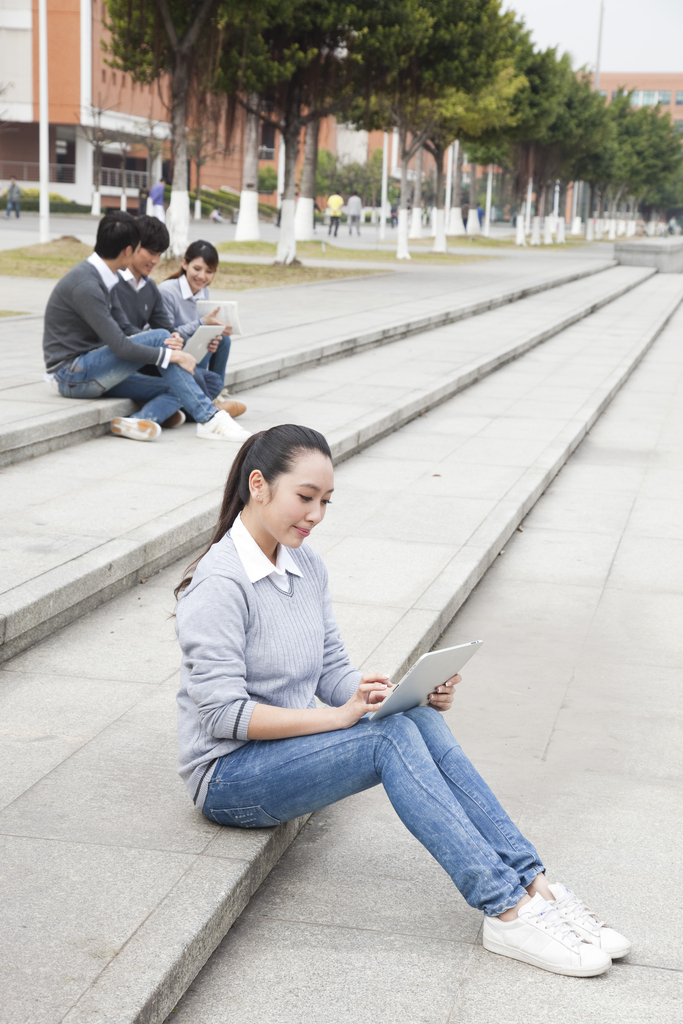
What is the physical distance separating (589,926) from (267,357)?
8.51m

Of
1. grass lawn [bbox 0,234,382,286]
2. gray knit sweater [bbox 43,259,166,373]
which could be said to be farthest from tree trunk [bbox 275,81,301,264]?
gray knit sweater [bbox 43,259,166,373]

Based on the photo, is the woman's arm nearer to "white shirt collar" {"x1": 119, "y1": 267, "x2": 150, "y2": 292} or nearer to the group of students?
the group of students

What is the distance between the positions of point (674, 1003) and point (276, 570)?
4.65 ft

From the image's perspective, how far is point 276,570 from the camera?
303cm

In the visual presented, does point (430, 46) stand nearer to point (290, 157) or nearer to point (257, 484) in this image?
point (290, 157)

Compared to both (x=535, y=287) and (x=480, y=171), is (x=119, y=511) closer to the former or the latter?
(x=535, y=287)

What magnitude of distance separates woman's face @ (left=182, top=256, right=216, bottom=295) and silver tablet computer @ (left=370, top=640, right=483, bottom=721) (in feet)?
19.4

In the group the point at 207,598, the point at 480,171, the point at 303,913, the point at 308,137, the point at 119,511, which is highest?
the point at 480,171

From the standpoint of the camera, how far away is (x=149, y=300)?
820 centimetres

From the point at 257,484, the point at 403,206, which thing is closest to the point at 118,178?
the point at 403,206

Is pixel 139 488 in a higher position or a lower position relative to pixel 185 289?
lower

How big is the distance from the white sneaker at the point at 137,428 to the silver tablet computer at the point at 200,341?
0.63 m

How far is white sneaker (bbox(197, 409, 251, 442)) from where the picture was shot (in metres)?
7.72

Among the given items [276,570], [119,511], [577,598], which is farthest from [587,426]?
[276,570]
